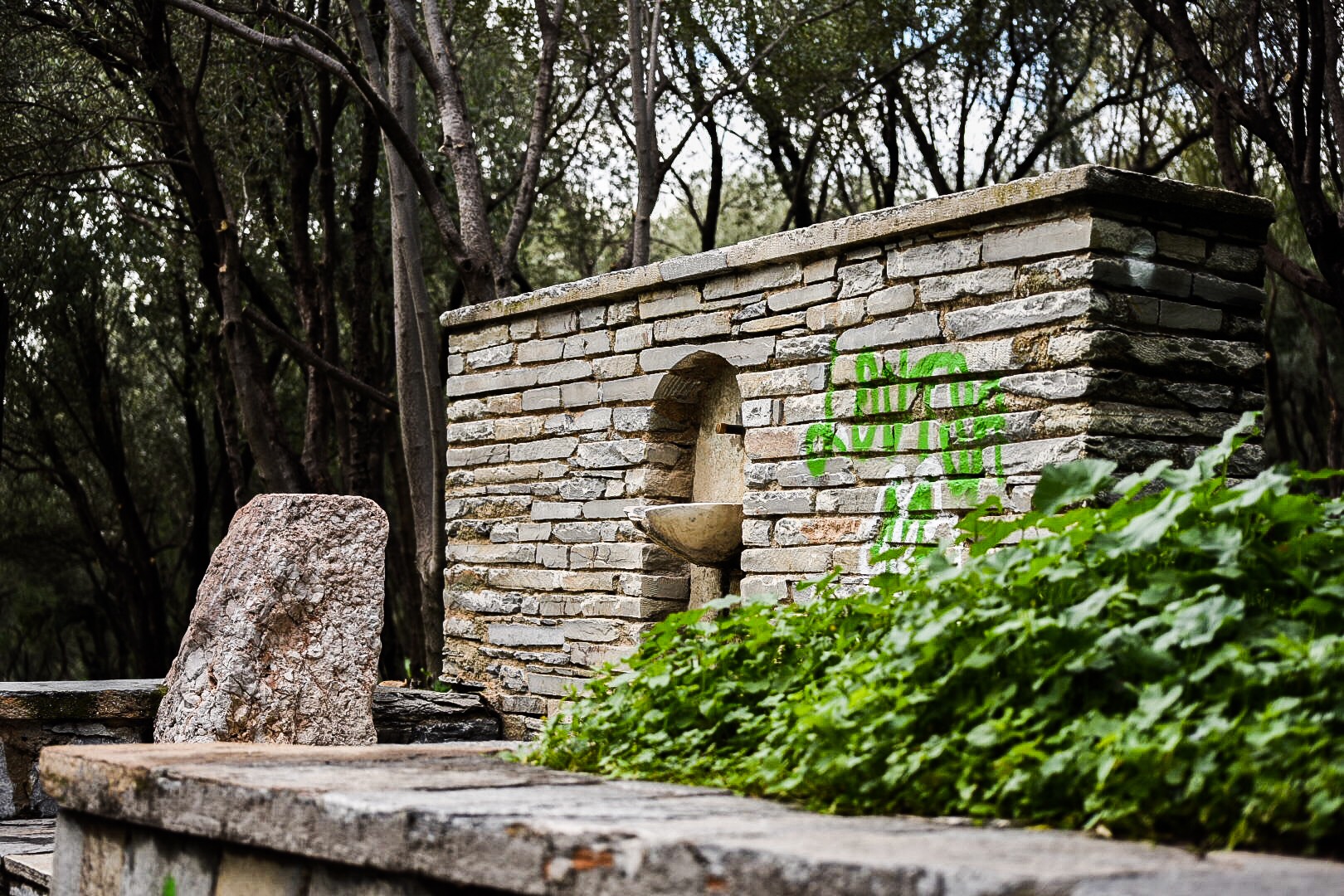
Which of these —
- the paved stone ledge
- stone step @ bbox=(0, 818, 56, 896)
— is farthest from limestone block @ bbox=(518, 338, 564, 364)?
stone step @ bbox=(0, 818, 56, 896)

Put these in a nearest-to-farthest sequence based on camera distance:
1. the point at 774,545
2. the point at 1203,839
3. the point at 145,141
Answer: the point at 1203,839 < the point at 774,545 < the point at 145,141

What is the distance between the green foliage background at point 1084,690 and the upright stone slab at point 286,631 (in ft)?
10.2

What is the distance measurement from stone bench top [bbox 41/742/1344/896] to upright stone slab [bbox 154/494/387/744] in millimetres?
2481

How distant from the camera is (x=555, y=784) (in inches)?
119

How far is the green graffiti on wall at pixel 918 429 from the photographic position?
5219mm

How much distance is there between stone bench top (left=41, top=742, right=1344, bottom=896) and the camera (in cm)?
188

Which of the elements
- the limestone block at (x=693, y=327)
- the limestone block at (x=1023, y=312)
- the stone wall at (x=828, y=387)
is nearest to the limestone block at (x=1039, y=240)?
the stone wall at (x=828, y=387)

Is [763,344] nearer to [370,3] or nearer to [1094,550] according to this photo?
[1094,550]

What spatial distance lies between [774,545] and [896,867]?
423 centimetres

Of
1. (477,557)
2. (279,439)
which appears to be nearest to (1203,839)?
(477,557)

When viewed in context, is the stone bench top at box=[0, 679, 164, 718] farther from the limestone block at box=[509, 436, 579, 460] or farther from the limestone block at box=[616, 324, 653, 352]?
the limestone block at box=[616, 324, 653, 352]

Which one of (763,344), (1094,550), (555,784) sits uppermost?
(763,344)

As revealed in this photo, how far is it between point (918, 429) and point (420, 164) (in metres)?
5.46

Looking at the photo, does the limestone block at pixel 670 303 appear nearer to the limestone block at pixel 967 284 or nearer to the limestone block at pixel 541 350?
the limestone block at pixel 541 350
